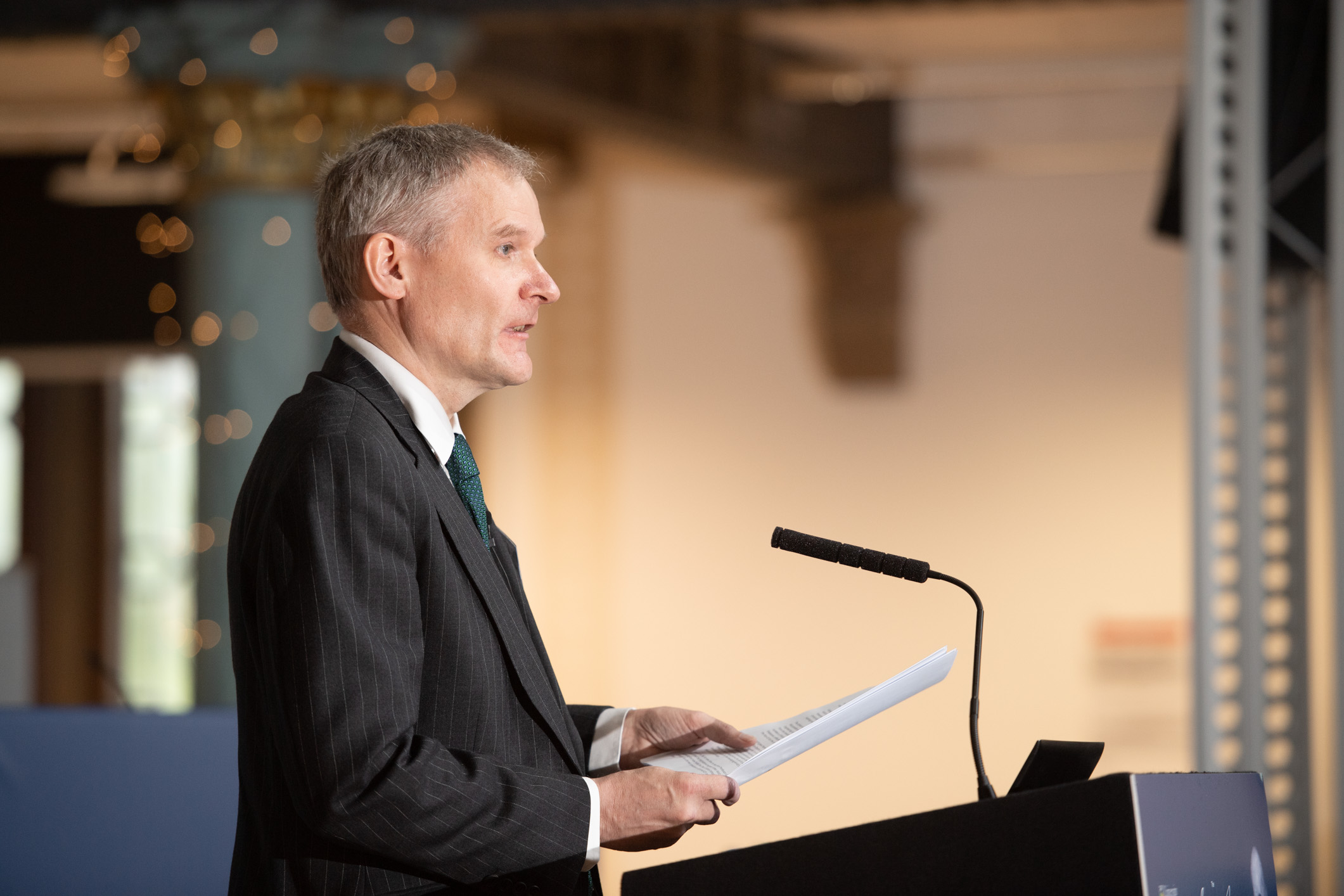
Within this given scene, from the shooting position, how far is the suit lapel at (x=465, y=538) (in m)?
1.20

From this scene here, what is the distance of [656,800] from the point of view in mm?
1149

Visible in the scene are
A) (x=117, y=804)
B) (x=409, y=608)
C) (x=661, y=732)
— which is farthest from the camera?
(x=117, y=804)

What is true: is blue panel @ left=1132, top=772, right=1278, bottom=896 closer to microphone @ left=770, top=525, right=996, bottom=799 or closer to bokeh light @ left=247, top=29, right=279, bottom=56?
microphone @ left=770, top=525, right=996, bottom=799

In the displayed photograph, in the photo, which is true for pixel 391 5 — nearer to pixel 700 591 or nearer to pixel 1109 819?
pixel 1109 819

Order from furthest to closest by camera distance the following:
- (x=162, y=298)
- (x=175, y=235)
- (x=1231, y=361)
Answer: (x=162, y=298) < (x=175, y=235) < (x=1231, y=361)

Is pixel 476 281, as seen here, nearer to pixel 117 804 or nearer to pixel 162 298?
pixel 117 804

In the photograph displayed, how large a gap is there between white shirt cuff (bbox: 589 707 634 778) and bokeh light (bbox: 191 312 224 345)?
2.56 meters

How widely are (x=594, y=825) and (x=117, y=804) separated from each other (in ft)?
4.48

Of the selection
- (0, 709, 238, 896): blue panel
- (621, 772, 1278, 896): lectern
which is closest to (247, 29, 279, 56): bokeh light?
(0, 709, 238, 896): blue panel

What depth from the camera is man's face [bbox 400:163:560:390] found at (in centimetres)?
125

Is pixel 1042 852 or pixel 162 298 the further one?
pixel 162 298

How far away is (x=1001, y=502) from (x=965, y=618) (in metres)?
0.62

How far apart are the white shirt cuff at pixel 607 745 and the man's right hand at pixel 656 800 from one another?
312 mm

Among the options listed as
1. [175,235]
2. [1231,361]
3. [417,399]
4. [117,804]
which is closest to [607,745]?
[417,399]
